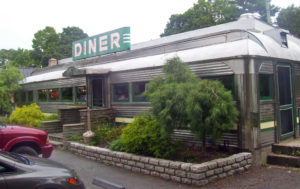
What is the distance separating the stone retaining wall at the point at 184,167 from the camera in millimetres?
6395

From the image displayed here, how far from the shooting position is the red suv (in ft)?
24.9

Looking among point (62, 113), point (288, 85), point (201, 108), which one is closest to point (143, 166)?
point (201, 108)

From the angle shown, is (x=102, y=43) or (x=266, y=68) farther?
(x=102, y=43)

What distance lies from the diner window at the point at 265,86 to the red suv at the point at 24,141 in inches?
243

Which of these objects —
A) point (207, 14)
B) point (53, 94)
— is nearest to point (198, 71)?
point (53, 94)

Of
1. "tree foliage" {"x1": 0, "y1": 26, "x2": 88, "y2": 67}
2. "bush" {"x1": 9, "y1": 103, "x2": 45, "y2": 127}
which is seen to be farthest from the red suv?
"tree foliage" {"x1": 0, "y1": 26, "x2": 88, "y2": 67}

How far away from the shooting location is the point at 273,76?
8359 mm

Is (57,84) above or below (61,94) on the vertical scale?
above

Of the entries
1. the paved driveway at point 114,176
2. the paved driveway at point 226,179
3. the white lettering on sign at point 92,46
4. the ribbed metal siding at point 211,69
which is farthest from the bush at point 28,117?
the ribbed metal siding at point 211,69

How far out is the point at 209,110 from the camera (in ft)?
22.0

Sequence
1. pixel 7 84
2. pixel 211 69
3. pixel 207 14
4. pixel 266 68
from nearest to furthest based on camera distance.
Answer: pixel 266 68 < pixel 211 69 < pixel 7 84 < pixel 207 14

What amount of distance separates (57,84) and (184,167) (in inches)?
472

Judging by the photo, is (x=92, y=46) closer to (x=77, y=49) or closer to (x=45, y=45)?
(x=77, y=49)

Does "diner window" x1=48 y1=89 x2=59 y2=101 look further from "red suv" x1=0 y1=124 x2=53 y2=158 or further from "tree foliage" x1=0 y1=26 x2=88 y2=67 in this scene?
"tree foliage" x1=0 y1=26 x2=88 y2=67
